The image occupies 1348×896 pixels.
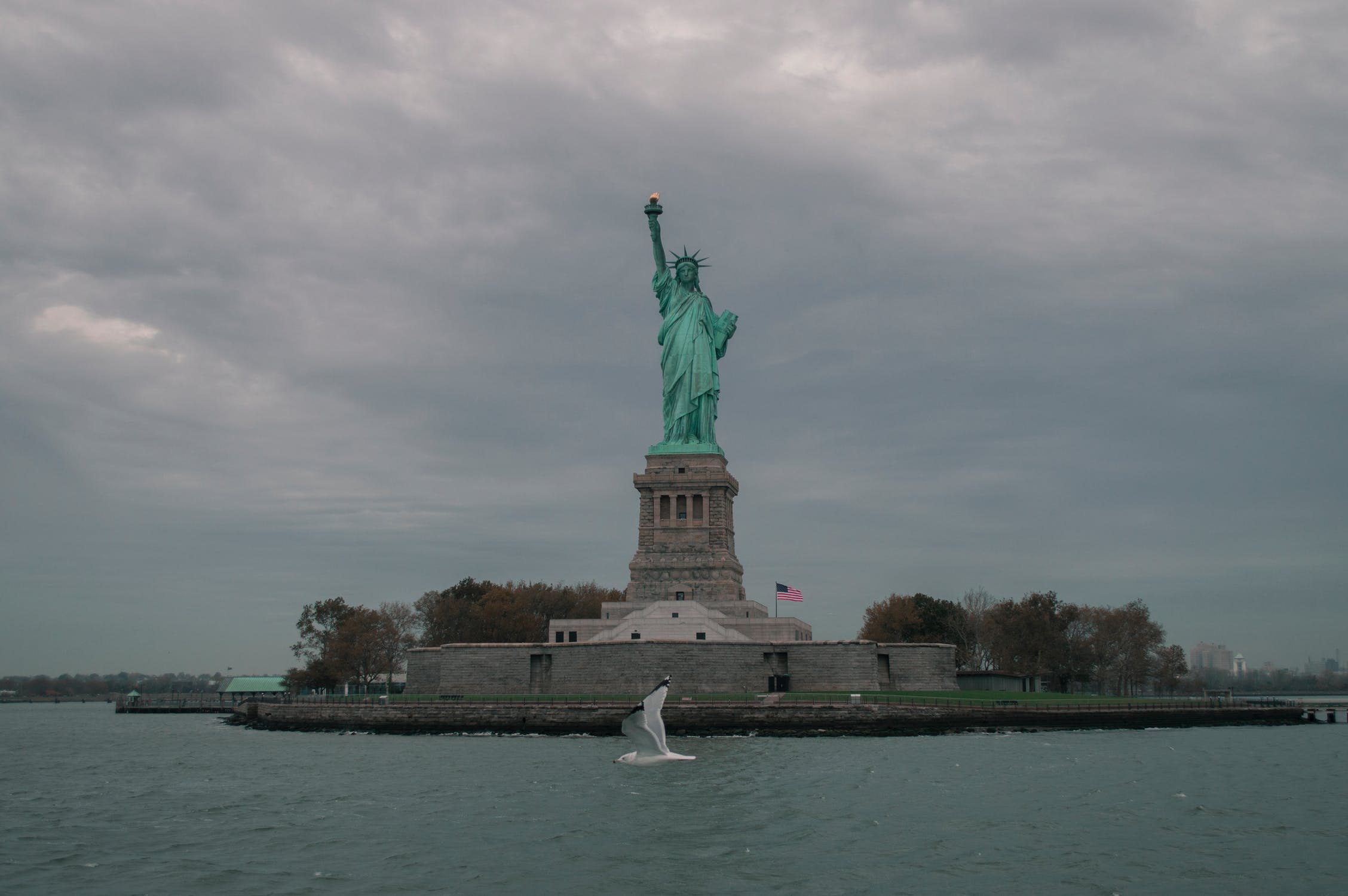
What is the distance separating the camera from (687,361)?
73.6 m

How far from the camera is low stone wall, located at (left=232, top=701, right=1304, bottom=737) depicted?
175ft

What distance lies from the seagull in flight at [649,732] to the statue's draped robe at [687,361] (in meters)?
34.3

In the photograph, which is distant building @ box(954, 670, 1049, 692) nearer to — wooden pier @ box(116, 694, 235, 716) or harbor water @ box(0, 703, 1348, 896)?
harbor water @ box(0, 703, 1348, 896)

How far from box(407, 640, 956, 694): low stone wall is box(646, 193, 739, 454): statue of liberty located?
47.3 ft

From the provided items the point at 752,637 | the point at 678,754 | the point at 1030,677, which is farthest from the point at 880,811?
the point at 1030,677

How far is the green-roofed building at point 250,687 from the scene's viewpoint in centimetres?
10725

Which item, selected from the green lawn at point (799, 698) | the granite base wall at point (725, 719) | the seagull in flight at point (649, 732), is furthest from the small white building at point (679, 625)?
the seagull in flight at point (649, 732)

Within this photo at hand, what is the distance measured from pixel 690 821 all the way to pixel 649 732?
7.55 meters

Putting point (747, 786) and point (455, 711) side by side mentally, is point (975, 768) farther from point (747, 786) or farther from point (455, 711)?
point (455, 711)

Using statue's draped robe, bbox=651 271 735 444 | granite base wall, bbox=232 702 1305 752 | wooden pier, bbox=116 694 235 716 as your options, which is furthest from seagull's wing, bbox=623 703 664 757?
wooden pier, bbox=116 694 235 716

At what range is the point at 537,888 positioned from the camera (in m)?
21.6

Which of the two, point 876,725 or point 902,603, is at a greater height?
point 902,603

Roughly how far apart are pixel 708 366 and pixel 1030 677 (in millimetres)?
30447

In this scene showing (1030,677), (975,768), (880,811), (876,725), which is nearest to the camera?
(880,811)
